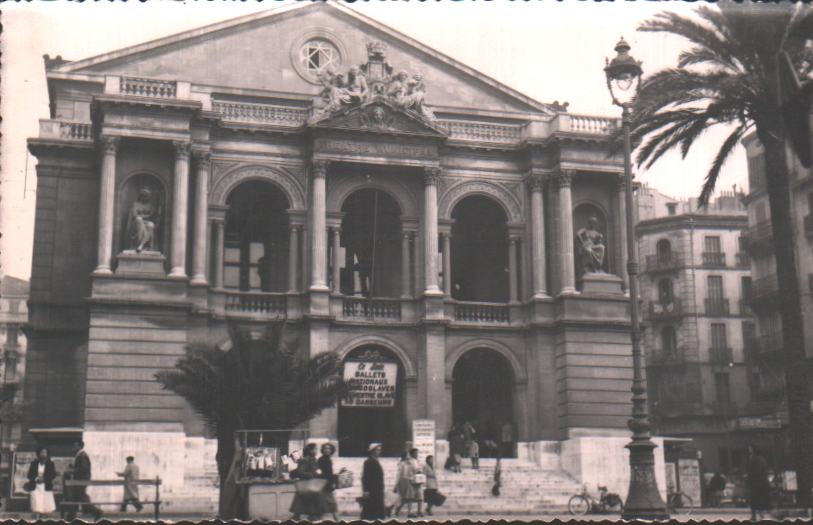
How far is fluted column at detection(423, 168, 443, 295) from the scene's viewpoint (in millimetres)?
38500

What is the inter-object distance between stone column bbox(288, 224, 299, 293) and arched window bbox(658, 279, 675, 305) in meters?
32.7

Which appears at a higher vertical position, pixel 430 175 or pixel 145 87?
pixel 145 87

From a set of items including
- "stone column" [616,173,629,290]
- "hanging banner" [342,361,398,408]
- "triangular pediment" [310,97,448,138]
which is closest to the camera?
"hanging banner" [342,361,398,408]

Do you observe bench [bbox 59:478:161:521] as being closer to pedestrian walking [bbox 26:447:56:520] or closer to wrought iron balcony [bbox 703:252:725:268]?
pedestrian walking [bbox 26:447:56:520]

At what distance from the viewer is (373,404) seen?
37781 millimetres

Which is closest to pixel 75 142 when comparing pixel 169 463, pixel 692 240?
pixel 169 463

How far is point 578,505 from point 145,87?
19.2 meters

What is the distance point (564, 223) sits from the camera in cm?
3947

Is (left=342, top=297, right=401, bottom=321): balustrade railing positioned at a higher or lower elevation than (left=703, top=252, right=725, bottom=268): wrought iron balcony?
lower

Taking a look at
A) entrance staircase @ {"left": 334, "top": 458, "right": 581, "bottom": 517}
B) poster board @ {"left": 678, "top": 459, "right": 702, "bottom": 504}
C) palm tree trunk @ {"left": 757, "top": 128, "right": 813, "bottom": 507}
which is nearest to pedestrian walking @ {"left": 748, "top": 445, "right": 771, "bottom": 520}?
palm tree trunk @ {"left": 757, "top": 128, "right": 813, "bottom": 507}

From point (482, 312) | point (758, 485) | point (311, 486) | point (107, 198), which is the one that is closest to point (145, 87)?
point (107, 198)

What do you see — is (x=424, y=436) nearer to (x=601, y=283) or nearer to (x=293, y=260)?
(x=293, y=260)

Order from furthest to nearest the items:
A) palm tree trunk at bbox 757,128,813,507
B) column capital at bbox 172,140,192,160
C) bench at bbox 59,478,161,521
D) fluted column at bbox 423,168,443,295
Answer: fluted column at bbox 423,168,443,295 < column capital at bbox 172,140,192,160 < palm tree trunk at bbox 757,128,813,507 < bench at bbox 59,478,161,521

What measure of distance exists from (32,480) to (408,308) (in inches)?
630
